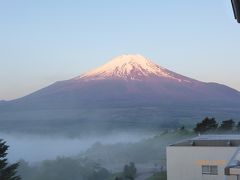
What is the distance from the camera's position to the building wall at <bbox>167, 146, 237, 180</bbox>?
15484mm

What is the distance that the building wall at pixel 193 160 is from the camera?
15484 millimetres

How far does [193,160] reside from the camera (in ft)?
52.3

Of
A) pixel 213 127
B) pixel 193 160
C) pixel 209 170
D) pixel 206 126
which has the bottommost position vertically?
pixel 209 170

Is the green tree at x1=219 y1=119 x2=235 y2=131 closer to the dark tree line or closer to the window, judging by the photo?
the dark tree line

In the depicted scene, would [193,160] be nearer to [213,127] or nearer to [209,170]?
[209,170]

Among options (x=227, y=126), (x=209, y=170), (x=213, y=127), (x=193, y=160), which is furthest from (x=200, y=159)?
(x=213, y=127)

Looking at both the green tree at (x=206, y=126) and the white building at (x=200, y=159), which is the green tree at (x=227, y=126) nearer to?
the green tree at (x=206, y=126)

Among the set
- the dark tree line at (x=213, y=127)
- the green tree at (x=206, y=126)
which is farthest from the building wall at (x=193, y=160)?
the green tree at (x=206, y=126)

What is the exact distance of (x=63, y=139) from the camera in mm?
89875

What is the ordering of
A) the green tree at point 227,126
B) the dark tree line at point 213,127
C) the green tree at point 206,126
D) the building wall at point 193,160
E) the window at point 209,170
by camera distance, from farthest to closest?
the green tree at point 206,126 < the green tree at point 227,126 < the dark tree line at point 213,127 < the building wall at point 193,160 < the window at point 209,170

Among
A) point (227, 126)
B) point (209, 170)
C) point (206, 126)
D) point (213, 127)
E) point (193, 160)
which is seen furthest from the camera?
point (206, 126)

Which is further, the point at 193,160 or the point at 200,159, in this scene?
the point at 193,160

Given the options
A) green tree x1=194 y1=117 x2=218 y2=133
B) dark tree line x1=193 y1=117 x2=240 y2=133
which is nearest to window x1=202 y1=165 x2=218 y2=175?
dark tree line x1=193 y1=117 x2=240 y2=133

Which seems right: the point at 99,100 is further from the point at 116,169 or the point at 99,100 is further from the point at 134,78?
the point at 116,169
